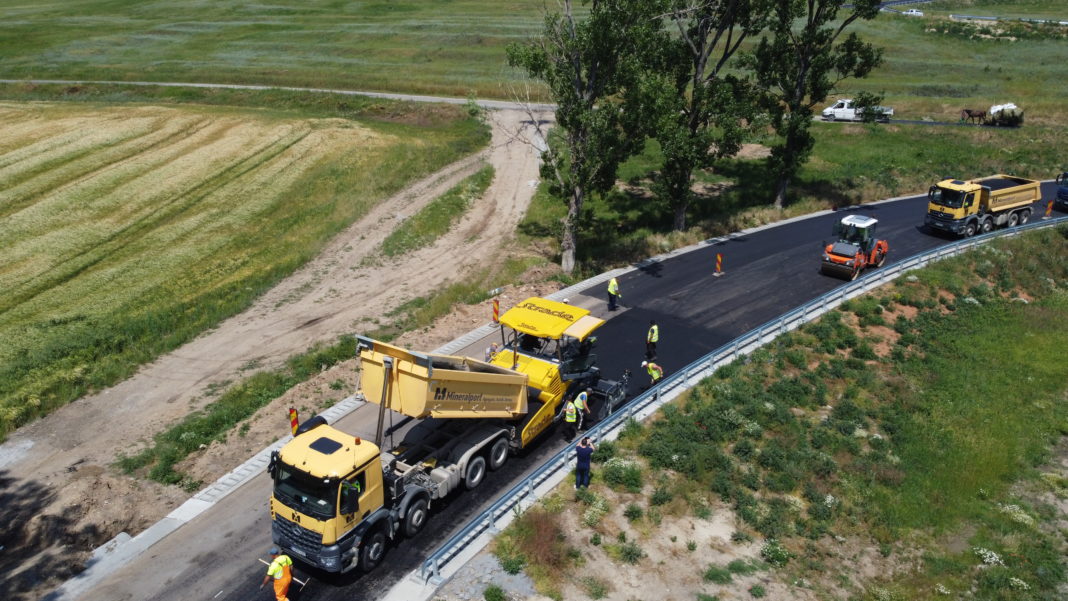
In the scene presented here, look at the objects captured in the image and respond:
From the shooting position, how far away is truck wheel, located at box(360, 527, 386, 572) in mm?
14359

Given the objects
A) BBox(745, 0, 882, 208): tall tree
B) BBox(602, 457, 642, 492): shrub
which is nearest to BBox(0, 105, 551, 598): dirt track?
BBox(602, 457, 642, 492): shrub

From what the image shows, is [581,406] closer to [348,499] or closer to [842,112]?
[348,499]

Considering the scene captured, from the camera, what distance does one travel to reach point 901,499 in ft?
59.0

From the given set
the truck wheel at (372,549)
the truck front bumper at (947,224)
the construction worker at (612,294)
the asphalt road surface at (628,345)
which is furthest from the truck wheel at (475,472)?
the truck front bumper at (947,224)

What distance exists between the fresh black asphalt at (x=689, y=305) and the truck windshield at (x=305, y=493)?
2.02 m

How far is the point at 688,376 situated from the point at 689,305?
6.73m

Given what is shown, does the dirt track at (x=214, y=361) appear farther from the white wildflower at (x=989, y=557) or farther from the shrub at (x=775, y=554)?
the white wildflower at (x=989, y=557)

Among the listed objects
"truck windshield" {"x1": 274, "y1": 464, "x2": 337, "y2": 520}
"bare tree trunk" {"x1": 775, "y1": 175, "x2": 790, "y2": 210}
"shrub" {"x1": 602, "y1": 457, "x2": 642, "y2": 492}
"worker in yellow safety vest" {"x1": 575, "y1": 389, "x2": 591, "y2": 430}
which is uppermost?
"bare tree trunk" {"x1": 775, "y1": 175, "x2": 790, "y2": 210}

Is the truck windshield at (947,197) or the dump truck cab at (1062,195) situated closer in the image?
the truck windshield at (947,197)

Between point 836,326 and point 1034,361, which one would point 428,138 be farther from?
point 1034,361

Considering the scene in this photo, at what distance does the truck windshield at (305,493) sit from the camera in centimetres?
1335

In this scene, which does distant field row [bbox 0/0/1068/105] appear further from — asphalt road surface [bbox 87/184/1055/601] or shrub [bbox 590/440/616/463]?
shrub [bbox 590/440/616/463]

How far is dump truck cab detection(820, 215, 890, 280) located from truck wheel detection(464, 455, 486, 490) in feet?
65.9

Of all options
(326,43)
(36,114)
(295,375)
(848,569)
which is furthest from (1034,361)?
(326,43)
